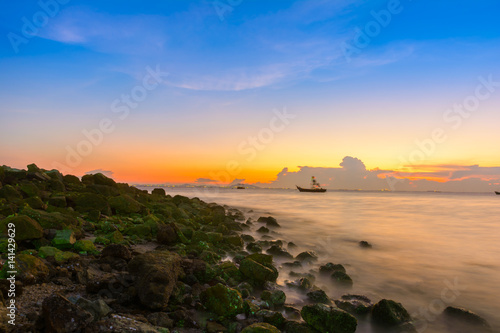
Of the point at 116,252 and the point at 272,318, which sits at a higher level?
the point at 116,252

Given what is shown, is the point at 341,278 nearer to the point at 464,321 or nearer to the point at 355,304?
the point at 355,304

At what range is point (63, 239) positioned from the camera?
784cm

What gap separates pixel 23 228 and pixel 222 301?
5.73 m

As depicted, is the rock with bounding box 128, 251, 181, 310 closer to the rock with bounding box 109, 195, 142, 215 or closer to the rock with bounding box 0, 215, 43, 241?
the rock with bounding box 0, 215, 43, 241

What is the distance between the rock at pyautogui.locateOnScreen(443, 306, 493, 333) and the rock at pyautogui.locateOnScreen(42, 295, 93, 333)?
8959 mm

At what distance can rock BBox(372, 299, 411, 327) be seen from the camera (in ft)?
24.1

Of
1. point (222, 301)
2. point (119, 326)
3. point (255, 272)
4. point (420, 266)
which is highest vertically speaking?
point (119, 326)

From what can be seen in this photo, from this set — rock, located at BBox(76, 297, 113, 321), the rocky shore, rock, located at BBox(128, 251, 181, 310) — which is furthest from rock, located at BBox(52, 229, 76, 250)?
rock, located at BBox(76, 297, 113, 321)

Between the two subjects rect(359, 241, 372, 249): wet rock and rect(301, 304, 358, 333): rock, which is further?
rect(359, 241, 372, 249): wet rock

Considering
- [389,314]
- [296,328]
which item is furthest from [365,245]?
[296,328]

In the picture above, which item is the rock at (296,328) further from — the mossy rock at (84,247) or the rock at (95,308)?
the mossy rock at (84,247)

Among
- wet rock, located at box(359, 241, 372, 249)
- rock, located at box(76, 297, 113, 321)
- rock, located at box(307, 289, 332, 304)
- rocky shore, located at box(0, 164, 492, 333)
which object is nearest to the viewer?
rock, located at box(76, 297, 113, 321)

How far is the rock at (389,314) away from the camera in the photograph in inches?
290

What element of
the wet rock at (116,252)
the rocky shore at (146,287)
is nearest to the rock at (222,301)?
the rocky shore at (146,287)
